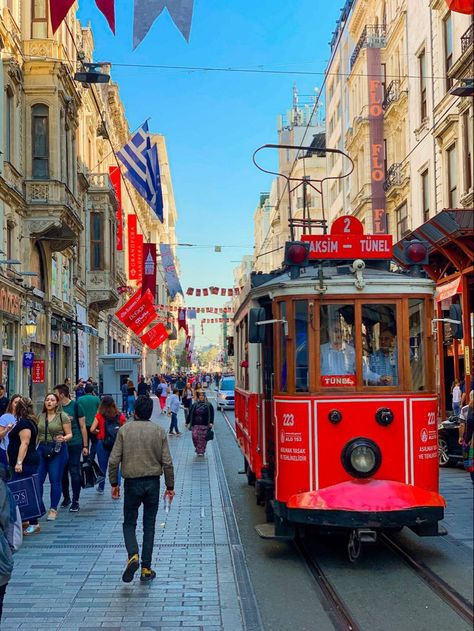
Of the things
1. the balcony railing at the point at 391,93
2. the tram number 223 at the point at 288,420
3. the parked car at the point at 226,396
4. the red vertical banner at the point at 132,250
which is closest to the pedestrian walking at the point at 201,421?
the tram number 223 at the point at 288,420

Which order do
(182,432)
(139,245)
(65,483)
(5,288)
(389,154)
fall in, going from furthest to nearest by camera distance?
(139,245) → (389,154) → (182,432) → (5,288) → (65,483)

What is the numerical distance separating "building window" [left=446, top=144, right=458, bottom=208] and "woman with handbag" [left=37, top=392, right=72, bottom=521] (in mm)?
17320

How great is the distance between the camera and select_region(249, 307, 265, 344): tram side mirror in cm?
845

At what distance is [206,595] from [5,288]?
16.9m

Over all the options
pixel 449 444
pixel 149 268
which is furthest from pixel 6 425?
pixel 149 268

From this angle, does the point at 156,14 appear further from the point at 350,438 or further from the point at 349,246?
the point at 350,438

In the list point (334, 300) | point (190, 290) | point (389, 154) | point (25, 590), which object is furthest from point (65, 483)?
point (190, 290)

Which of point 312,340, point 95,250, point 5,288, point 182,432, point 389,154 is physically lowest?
point 182,432

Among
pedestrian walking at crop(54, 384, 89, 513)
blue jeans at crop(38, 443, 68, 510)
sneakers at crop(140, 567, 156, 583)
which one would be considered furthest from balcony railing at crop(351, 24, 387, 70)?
sneakers at crop(140, 567, 156, 583)

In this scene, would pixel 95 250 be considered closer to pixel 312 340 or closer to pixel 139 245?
pixel 139 245

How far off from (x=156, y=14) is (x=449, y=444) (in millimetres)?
10615

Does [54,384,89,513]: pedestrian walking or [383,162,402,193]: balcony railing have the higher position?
[383,162,402,193]: balcony railing

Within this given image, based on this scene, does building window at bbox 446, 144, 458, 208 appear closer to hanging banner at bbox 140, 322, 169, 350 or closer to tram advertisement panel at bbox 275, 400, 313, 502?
hanging banner at bbox 140, 322, 169, 350

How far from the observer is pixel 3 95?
890 inches
